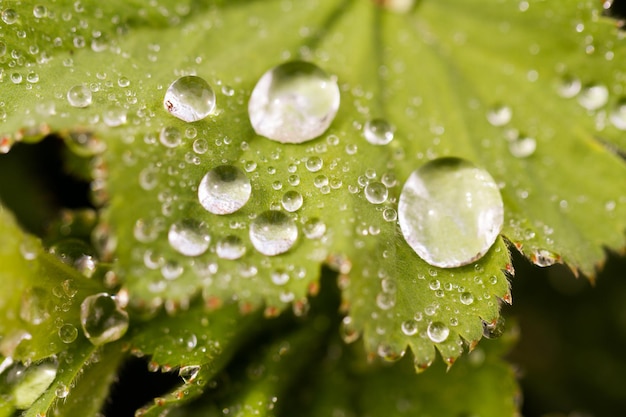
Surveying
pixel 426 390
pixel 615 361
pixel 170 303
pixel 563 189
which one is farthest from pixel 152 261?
pixel 615 361

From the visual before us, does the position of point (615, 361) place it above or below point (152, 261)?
below

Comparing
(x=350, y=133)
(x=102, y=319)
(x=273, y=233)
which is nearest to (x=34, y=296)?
(x=102, y=319)

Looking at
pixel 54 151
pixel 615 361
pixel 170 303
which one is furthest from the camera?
pixel 615 361

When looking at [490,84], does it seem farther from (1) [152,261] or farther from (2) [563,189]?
(1) [152,261]

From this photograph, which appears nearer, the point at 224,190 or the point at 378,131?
the point at 224,190

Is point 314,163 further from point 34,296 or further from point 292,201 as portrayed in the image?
point 34,296

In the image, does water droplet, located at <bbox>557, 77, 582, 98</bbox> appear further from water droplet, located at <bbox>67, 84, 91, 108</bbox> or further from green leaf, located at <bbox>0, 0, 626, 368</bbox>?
water droplet, located at <bbox>67, 84, 91, 108</bbox>

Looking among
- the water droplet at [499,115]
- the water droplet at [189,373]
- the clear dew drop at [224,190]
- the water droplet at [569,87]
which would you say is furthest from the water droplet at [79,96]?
the water droplet at [569,87]
